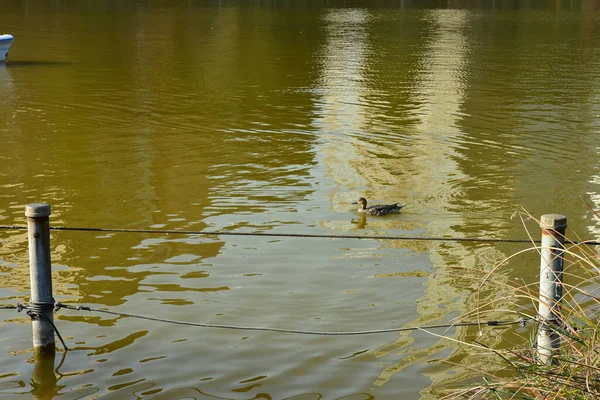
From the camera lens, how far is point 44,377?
6953mm

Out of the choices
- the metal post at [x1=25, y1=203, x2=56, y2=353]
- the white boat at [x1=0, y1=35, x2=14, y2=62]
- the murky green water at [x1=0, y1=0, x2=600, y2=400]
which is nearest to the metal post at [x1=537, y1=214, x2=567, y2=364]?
the murky green water at [x1=0, y1=0, x2=600, y2=400]

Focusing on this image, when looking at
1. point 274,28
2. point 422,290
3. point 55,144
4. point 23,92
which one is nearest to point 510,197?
point 422,290

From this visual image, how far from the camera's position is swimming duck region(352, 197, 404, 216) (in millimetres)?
11422

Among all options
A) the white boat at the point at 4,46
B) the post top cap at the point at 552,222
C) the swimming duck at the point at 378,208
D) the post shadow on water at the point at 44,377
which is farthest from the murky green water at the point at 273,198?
the post top cap at the point at 552,222

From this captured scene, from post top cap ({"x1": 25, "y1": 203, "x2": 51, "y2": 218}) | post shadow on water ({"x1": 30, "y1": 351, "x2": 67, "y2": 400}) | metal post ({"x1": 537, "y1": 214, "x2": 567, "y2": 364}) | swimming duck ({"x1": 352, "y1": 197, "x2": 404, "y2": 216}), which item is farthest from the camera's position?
swimming duck ({"x1": 352, "y1": 197, "x2": 404, "y2": 216})

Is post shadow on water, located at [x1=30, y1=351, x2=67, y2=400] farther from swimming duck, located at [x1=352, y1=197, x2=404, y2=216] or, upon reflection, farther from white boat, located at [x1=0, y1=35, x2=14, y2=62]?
white boat, located at [x1=0, y1=35, x2=14, y2=62]

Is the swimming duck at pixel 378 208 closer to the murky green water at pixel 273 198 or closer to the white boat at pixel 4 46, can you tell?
the murky green water at pixel 273 198

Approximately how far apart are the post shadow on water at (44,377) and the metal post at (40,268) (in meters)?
0.18

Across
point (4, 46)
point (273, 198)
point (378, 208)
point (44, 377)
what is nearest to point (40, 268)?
point (44, 377)

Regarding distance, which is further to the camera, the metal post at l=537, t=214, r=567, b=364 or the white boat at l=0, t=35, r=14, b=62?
the white boat at l=0, t=35, r=14, b=62

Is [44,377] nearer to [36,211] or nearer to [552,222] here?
[36,211]

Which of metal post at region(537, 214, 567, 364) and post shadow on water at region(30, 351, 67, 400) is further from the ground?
metal post at region(537, 214, 567, 364)

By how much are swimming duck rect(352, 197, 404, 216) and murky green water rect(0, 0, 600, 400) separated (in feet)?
0.49

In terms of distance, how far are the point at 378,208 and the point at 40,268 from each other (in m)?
5.71
